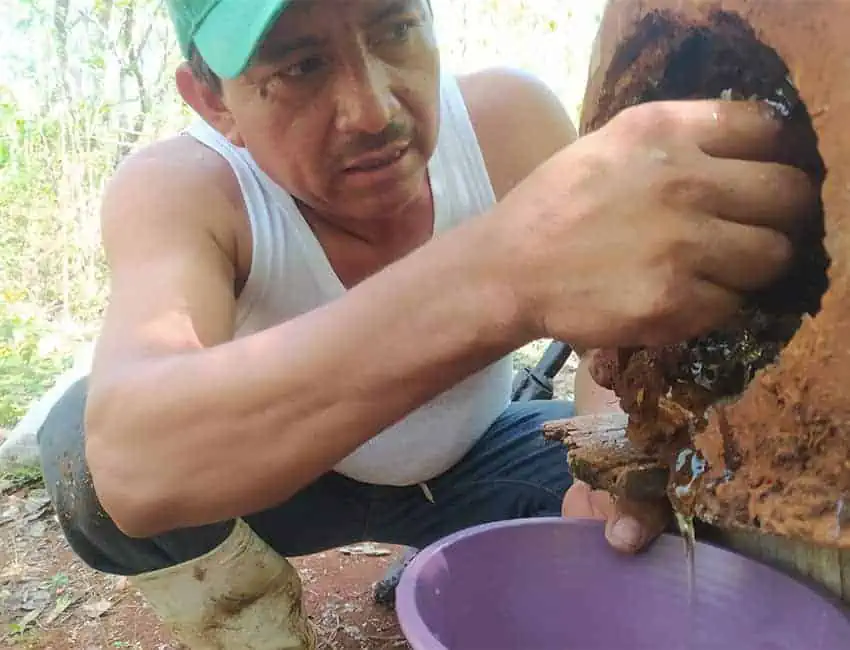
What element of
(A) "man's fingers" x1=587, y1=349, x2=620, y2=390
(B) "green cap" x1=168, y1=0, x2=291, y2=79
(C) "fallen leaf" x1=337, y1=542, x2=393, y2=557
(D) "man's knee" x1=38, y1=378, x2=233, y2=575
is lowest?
(C) "fallen leaf" x1=337, y1=542, x2=393, y2=557

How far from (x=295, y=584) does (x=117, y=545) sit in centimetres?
35

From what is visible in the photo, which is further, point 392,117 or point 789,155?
point 392,117

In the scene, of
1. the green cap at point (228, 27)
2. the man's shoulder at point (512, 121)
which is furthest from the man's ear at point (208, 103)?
the man's shoulder at point (512, 121)

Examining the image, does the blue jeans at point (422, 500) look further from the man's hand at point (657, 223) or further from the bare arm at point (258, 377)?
the man's hand at point (657, 223)

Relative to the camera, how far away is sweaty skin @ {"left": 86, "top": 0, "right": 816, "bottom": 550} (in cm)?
65

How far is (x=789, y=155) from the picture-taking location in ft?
2.30

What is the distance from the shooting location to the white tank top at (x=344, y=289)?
141 cm

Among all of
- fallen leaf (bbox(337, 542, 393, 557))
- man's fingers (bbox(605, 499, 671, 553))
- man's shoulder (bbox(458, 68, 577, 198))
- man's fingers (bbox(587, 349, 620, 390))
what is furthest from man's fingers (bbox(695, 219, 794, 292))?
fallen leaf (bbox(337, 542, 393, 557))

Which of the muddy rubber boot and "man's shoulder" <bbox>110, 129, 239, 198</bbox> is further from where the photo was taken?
the muddy rubber boot

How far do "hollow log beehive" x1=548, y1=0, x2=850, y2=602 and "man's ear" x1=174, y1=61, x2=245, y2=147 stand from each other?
24.6 inches

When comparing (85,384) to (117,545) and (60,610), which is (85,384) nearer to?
(117,545)

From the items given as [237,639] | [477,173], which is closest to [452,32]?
A: [477,173]

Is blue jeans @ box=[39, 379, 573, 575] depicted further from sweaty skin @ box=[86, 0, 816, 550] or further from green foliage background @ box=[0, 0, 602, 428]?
green foliage background @ box=[0, 0, 602, 428]

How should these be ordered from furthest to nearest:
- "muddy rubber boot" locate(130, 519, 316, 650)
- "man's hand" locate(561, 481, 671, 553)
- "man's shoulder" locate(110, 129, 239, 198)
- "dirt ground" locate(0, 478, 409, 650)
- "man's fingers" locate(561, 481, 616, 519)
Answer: "dirt ground" locate(0, 478, 409, 650) < "muddy rubber boot" locate(130, 519, 316, 650) < "man's shoulder" locate(110, 129, 239, 198) < "man's fingers" locate(561, 481, 616, 519) < "man's hand" locate(561, 481, 671, 553)
